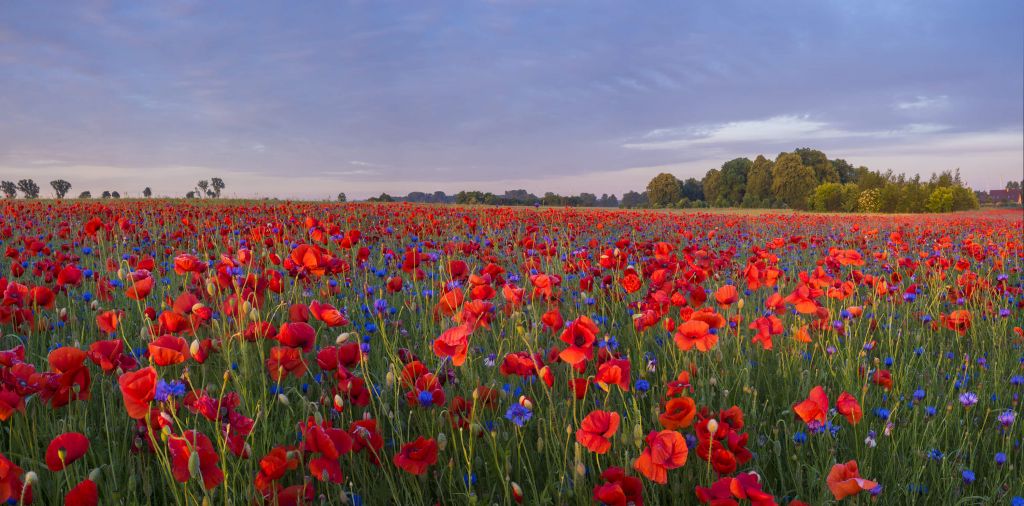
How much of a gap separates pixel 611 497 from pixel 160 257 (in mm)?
6705

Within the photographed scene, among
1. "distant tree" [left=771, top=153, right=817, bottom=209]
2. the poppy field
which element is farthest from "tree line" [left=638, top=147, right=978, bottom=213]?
the poppy field

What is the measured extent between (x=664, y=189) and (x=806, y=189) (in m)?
16.9

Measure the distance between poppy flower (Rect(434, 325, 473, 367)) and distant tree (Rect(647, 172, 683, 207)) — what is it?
74.4 meters

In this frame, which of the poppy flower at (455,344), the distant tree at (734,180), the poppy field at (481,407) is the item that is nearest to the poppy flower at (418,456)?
the poppy field at (481,407)

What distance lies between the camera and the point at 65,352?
5.43 feet

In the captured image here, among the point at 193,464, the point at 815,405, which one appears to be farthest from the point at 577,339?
the point at 193,464

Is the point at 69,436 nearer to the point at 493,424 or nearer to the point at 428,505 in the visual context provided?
the point at 428,505

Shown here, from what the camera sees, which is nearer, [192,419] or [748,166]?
[192,419]

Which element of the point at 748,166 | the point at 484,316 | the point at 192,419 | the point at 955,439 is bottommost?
the point at 955,439

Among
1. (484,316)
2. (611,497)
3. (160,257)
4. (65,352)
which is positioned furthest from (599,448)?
(160,257)

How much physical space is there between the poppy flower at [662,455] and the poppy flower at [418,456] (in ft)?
1.68

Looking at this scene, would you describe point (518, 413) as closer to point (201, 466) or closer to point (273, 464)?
point (273, 464)

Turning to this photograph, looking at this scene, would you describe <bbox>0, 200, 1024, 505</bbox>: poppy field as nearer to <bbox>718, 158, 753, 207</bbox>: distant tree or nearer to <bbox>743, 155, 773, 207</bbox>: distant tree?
<bbox>743, 155, 773, 207</bbox>: distant tree

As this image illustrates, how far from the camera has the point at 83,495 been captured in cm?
135
